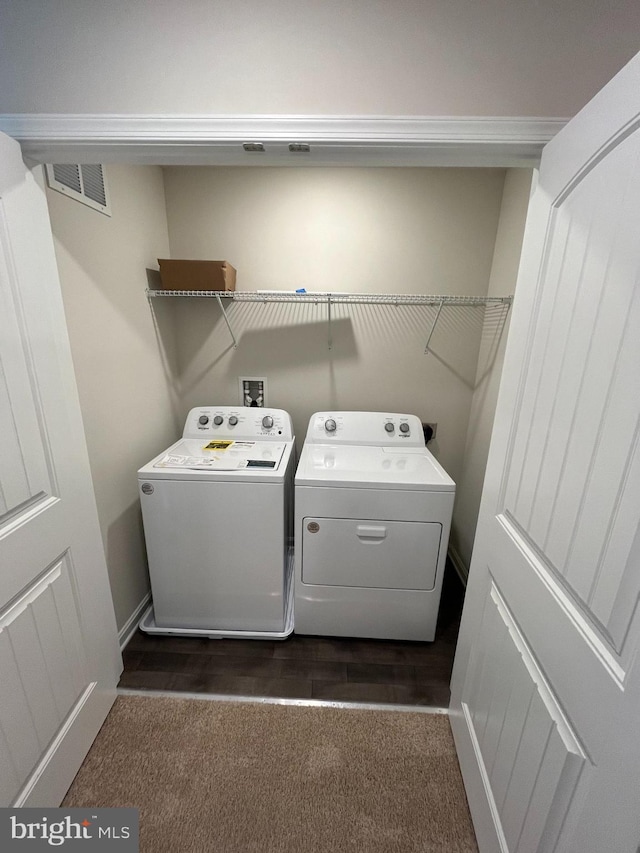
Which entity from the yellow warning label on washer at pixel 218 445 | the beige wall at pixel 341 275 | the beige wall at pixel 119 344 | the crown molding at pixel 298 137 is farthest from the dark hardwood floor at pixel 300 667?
the crown molding at pixel 298 137

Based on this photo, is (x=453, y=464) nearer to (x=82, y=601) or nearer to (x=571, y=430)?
(x=571, y=430)

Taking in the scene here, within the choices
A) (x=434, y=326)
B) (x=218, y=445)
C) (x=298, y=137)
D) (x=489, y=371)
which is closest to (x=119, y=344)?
(x=218, y=445)

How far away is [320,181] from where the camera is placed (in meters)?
1.79

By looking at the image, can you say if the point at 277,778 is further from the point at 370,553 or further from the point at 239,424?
the point at 239,424

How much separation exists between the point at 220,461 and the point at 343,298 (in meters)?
1.13

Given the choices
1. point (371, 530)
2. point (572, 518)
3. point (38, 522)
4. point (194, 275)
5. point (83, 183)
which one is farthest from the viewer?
point (194, 275)

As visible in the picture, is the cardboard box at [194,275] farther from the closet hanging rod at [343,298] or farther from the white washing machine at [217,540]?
the white washing machine at [217,540]

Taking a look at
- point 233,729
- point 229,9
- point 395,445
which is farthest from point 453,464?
point 229,9

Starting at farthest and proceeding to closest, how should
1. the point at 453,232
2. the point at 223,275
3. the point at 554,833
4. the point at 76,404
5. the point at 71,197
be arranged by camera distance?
1. the point at 453,232
2. the point at 223,275
3. the point at 71,197
4. the point at 76,404
5. the point at 554,833

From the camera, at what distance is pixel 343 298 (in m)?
1.87

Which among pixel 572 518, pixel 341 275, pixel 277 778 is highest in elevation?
pixel 341 275

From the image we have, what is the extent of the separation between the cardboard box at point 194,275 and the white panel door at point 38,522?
762 millimetres

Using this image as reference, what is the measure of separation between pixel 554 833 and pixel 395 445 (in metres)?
1.45

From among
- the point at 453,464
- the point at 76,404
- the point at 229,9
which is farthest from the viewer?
the point at 453,464
